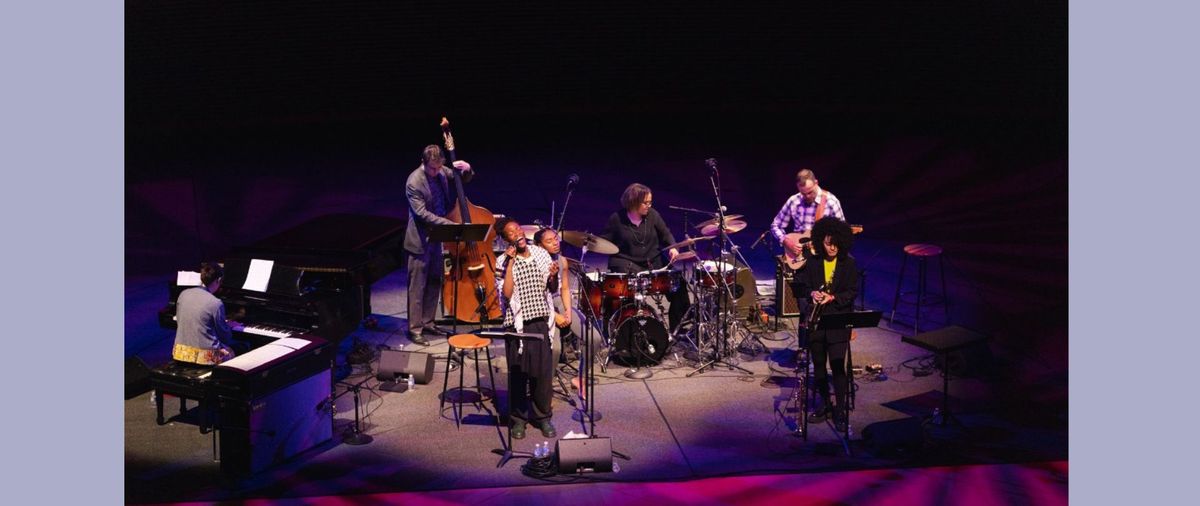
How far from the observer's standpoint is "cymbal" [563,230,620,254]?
9039 mm

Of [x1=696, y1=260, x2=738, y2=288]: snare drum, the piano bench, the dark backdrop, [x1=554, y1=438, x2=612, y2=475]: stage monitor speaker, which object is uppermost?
the dark backdrop

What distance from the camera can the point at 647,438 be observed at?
316 inches

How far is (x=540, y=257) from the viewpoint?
7.93 m

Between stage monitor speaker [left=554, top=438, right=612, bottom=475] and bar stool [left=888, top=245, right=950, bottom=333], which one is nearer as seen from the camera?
stage monitor speaker [left=554, top=438, right=612, bottom=475]

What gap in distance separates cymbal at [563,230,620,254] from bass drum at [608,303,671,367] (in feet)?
1.69

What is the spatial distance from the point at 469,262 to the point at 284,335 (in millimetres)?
1818

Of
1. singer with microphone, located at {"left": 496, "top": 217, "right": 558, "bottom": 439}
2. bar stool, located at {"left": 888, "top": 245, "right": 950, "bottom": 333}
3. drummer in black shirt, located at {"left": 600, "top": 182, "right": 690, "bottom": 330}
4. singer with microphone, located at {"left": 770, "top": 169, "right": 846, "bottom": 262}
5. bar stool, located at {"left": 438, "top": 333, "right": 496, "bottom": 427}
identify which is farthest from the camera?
bar stool, located at {"left": 888, "top": 245, "right": 950, "bottom": 333}

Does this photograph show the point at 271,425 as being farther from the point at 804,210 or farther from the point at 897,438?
the point at 804,210

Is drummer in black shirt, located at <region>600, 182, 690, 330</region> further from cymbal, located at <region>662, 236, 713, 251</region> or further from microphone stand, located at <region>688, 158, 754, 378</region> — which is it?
microphone stand, located at <region>688, 158, 754, 378</region>

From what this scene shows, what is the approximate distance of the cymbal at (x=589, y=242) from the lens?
904 centimetres

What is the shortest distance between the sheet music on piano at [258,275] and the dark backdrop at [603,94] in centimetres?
751

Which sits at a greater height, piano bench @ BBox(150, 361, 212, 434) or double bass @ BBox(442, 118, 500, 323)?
double bass @ BBox(442, 118, 500, 323)

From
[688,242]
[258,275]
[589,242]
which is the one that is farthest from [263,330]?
[688,242]

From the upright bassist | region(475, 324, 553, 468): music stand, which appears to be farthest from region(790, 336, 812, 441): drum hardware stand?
the upright bassist
